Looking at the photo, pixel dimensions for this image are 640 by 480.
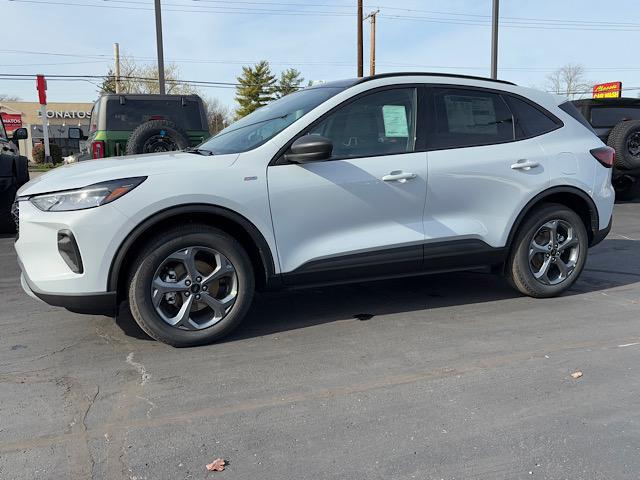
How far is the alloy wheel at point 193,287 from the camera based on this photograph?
364cm

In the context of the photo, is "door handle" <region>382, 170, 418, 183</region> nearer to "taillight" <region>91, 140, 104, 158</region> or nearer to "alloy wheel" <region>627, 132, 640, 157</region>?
"taillight" <region>91, 140, 104, 158</region>

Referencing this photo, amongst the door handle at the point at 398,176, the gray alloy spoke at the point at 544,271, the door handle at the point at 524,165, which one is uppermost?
the door handle at the point at 524,165

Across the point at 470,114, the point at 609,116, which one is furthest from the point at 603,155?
the point at 609,116

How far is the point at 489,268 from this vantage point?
479 centimetres

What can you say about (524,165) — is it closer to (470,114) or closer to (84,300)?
(470,114)

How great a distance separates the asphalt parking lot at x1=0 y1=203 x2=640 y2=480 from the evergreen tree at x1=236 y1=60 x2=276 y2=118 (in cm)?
6004

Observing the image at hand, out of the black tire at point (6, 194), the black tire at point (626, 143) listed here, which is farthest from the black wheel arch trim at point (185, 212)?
the black tire at point (626, 143)

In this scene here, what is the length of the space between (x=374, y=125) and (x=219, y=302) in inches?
67.0

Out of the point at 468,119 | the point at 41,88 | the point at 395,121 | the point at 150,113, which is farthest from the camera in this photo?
the point at 41,88

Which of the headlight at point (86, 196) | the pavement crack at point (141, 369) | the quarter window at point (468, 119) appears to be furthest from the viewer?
the quarter window at point (468, 119)

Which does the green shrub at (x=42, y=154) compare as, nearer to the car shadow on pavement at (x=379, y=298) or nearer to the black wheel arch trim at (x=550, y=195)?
the car shadow on pavement at (x=379, y=298)

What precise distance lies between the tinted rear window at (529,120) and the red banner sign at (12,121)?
48.1 metres

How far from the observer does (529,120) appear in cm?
468

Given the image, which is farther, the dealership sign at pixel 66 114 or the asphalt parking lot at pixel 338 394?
the dealership sign at pixel 66 114
